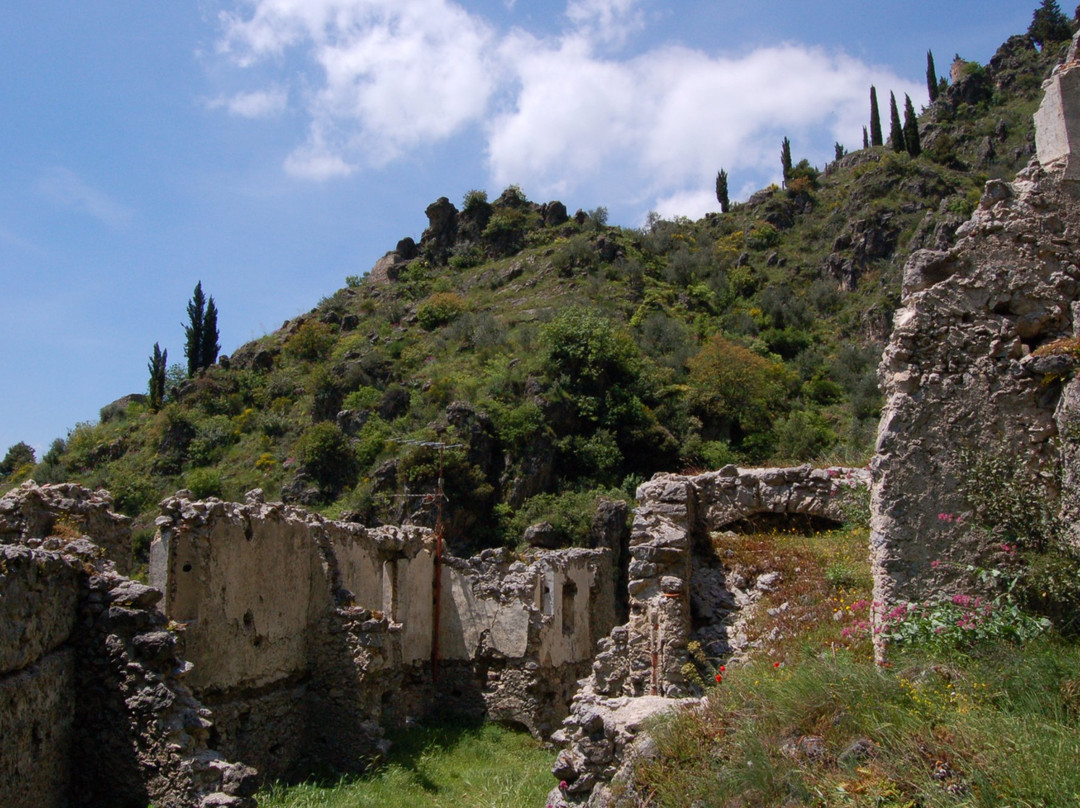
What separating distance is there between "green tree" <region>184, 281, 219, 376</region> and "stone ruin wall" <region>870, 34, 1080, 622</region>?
189 ft

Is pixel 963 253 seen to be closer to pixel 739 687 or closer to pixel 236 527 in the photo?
pixel 739 687

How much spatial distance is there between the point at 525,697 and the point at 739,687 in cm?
1323

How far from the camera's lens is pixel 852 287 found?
59.4 m

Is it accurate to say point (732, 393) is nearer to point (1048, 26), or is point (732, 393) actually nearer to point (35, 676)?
point (35, 676)

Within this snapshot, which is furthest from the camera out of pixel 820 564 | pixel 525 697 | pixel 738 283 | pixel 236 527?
pixel 738 283

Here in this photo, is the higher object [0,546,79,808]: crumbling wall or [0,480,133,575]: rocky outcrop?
[0,480,133,575]: rocky outcrop

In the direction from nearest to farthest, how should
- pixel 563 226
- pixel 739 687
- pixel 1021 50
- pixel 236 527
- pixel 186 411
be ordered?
pixel 739 687 < pixel 236 527 < pixel 186 411 < pixel 563 226 < pixel 1021 50

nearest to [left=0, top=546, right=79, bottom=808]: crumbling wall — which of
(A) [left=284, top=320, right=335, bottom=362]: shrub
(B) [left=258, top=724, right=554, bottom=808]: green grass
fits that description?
(B) [left=258, top=724, right=554, bottom=808]: green grass

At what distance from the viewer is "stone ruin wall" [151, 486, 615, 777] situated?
11297 mm

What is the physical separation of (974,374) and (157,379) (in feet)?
189

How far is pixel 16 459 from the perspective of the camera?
5481cm

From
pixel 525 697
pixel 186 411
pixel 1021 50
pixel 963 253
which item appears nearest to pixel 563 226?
pixel 186 411

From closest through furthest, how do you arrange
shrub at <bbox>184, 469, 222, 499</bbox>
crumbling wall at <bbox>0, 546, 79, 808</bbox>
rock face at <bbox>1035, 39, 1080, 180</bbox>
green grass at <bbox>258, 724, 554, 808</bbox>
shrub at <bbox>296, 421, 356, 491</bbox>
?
crumbling wall at <bbox>0, 546, 79, 808</bbox> → rock face at <bbox>1035, 39, 1080, 180</bbox> → green grass at <bbox>258, 724, 554, 808</bbox> → shrub at <bbox>296, 421, 356, 491</bbox> → shrub at <bbox>184, 469, 222, 499</bbox>

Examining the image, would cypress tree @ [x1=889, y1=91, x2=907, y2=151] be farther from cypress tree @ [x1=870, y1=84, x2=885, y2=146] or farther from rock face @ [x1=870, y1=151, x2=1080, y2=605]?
rock face @ [x1=870, y1=151, x2=1080, y2=605]
